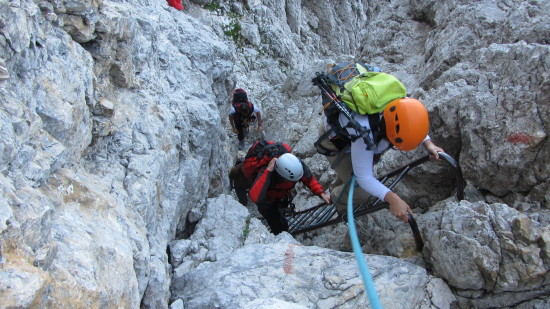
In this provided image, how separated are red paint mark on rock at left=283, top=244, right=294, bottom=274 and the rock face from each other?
0.02 m

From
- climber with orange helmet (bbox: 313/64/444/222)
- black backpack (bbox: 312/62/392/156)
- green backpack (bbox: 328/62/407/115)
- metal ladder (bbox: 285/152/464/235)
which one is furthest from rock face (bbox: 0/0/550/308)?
green backpack (bbox: 328/62/407/115)

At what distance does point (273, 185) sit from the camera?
7.43 m

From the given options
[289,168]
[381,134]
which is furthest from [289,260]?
[289,168]

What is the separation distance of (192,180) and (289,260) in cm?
218

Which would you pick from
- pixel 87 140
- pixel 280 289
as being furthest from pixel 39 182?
pixel 280 289

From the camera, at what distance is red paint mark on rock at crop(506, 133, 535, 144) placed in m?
4.90

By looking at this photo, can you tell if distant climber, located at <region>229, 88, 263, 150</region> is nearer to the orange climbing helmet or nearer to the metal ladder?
the metal ladder

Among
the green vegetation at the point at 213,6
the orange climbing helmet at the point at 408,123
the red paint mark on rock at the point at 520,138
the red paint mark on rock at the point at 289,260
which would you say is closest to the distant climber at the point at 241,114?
the green vegetation at the point at 213,6

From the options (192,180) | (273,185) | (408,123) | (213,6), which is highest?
(408,123)

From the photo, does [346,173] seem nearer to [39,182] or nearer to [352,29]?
[39,182]

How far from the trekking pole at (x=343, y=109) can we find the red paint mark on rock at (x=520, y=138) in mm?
2181

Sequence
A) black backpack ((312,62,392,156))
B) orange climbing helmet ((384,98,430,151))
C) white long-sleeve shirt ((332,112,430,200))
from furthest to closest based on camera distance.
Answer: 1. black backpack ((312,62,392,156))
2. white long-sleeve shirt ((332,112,430,200))
3. orange climbing helmet ((384,98,430,151))

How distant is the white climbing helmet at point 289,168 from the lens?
677 centimetres

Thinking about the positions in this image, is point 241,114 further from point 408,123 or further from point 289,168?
point 408,123
